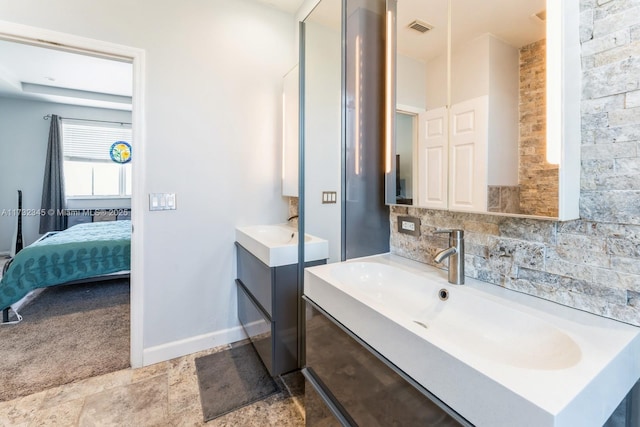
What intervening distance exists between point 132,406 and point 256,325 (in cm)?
79

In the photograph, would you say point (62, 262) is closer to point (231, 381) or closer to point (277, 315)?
point (231, 381)

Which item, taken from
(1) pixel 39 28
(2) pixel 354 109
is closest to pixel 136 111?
(1) pixel 39 28

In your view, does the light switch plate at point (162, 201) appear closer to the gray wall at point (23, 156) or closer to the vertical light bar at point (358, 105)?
the vertical light bar at point (358, 105)

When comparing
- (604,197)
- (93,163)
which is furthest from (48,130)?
(604,197)

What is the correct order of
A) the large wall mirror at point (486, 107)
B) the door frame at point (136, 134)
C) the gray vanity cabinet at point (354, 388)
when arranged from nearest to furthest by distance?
the gray vanity cabinet at point (354, 388)
the large wall mirror at point (486, 107)
the door frame at point (136, 134)

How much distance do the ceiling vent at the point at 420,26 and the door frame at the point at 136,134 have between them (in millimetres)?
1724

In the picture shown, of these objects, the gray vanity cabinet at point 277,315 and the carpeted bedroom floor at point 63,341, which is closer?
the gray vanity cabinet at point 277,315

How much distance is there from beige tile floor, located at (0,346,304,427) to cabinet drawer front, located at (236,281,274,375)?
242 millimetres

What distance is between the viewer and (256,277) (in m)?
1.94

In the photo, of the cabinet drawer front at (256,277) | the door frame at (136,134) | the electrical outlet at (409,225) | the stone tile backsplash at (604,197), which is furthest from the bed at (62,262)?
the stone tile backsplash at (604,197)

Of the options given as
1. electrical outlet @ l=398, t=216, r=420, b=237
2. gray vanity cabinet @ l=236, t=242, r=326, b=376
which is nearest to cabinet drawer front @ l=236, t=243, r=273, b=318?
gray vanity cabinet @ l=236, t=242, r=326, b=376

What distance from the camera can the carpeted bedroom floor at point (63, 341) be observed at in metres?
1.91

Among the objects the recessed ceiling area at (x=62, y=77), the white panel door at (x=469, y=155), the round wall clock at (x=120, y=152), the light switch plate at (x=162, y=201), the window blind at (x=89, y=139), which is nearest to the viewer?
the white panel door at (x=469, y=155)

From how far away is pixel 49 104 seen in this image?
16.1 feet
